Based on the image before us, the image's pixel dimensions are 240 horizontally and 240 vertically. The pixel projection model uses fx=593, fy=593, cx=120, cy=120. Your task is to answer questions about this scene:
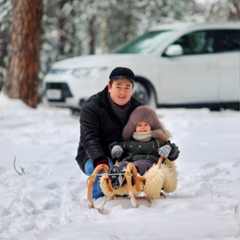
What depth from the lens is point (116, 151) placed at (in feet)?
14.4

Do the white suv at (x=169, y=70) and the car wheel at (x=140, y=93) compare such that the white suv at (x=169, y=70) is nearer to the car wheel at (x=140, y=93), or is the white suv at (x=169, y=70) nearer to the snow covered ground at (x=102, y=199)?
the car wheel at (x=140, y=93)

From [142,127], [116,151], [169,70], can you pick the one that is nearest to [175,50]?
[169,70]

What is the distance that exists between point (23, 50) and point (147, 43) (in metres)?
2.37

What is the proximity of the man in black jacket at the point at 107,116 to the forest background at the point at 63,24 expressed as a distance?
22.2 feet

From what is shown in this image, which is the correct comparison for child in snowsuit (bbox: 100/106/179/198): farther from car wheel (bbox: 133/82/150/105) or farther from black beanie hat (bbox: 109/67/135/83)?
car wheel (bbox: 133/82/150/105)

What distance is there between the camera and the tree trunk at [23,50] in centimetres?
1112

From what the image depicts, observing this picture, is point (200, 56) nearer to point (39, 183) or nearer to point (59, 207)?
point (39, 183)

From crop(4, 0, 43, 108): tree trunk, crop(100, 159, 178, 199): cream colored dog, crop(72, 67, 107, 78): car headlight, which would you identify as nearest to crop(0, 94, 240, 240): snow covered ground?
crop(100, 159, 178, 199): cream colored dog

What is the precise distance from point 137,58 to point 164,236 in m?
7.10

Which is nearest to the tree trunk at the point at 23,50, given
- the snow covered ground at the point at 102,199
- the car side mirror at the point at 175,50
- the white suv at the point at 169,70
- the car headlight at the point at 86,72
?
the white suv at the point at 169,70

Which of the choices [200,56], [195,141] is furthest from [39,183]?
[200,56]

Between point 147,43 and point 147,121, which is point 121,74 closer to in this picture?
point 147,121

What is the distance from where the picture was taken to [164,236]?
3.36 metres

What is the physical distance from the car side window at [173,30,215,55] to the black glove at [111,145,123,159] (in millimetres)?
6450
